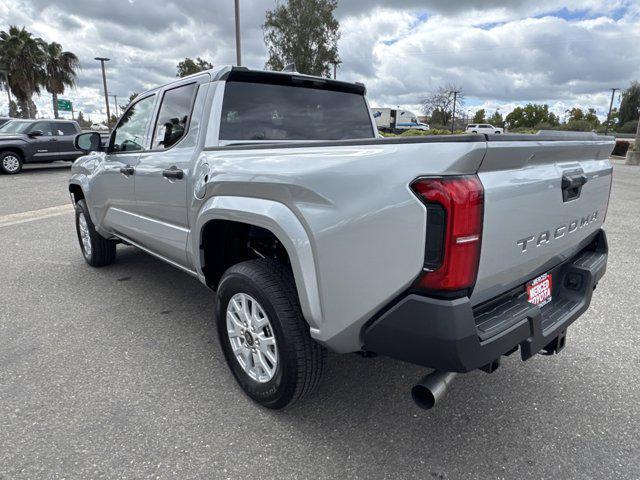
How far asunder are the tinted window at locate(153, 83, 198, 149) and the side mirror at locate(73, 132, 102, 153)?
1.06 metres

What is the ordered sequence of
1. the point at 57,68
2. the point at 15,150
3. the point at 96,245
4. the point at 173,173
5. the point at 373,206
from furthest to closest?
1. the point at 57,68
2. the point at 15,150
3. the point at 96,245
4. the point at 173,173
5. the point at 373,206

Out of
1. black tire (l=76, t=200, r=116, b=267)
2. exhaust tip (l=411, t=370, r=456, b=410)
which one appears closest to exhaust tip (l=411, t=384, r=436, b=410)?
exhaust tip (l=411, t=370, r=456, b=410)

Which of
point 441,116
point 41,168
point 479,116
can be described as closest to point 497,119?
point 479,116

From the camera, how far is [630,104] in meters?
71.8

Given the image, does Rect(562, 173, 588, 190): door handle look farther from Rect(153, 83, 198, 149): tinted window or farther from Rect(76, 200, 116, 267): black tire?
Rect(76, 200, 116, 267): black tire

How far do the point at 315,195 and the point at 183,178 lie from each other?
132 cm

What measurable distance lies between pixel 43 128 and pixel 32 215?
8187mm

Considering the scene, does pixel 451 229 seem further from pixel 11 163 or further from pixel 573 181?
pixel 11 163

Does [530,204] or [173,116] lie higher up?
[173,116]

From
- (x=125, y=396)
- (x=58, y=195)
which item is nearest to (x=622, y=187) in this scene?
(x=125, y=396)

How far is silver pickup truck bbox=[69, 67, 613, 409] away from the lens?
1.62 meters

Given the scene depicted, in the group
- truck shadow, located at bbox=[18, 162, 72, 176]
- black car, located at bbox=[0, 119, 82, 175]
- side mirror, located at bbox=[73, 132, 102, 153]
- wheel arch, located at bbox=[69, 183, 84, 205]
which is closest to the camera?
side mirror, located at bbox=[73, 132, 102, 153]

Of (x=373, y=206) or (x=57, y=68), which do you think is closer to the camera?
(x=373, y=206)

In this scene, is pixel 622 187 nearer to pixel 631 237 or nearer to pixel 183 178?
pixel 631 237
